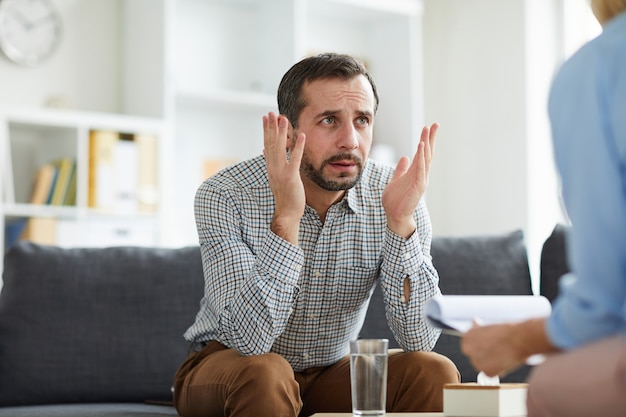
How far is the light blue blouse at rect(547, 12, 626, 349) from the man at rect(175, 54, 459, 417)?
89cm

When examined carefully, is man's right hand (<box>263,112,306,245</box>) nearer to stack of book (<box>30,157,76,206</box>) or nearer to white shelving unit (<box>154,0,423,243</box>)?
stack of book (<box>30,157,76,206</box>)

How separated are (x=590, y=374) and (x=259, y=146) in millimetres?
3328

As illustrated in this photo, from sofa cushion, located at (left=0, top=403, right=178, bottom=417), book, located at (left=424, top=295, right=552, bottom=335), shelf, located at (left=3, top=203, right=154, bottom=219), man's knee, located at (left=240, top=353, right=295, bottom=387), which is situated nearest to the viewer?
book, located at (left=424, top=295, right=552, bottom=335)

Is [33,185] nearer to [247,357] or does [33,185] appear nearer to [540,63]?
[247,357]

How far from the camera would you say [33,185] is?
3697mm

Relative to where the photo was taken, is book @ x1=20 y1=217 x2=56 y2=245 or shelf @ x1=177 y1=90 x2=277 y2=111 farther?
shelf @ x1=177 y1=90 x2=277 y2=111

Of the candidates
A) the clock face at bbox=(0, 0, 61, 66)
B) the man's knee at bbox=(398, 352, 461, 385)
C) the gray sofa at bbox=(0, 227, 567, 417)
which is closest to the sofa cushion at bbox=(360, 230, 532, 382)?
the gray sofa at bbox=(0, 227, 567, 417)

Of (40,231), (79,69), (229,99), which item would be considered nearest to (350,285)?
(40,231)

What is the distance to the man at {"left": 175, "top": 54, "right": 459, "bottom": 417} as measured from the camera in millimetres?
1923

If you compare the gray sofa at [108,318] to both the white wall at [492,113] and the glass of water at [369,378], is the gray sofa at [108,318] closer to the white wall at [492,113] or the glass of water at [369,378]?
the glass of water at [369,378]

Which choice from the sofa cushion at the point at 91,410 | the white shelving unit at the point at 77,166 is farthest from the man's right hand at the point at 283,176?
the white shelving unit at the point at 77,166

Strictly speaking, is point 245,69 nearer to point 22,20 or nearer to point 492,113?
point 22,20

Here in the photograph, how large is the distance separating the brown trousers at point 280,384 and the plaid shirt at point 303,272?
45 millimetres

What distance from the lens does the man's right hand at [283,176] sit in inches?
75.3
